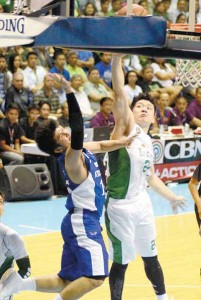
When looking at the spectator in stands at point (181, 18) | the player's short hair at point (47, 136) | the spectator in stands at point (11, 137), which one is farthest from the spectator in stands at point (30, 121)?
the player's short hair at point (47, 136)

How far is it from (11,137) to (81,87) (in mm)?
2351

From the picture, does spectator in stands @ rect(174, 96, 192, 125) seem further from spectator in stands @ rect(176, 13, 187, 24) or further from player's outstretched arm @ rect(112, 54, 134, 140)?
player's outstretched arm @ rect(112, 54, 134, 140)

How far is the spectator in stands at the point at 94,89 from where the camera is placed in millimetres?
16875

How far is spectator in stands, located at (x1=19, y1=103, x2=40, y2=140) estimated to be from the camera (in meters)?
14.9

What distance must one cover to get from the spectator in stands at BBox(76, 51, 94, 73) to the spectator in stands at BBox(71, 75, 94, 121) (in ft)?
3.39

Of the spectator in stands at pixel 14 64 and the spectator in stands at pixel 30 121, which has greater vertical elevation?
the spectator in stands at pixel 14 64

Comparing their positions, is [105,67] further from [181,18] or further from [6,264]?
[6,264]

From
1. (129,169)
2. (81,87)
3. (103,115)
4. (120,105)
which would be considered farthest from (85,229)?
(81,87)

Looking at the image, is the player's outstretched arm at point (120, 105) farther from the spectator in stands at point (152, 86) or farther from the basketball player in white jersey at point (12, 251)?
the spectator in stands at point (152, 86)

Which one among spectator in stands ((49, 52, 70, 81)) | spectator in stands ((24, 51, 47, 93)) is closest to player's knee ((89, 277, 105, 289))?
spectator in stands ((24, 51, 47, 93))

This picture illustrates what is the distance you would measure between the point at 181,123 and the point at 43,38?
1116cm

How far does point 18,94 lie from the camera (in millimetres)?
15477

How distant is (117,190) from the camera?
Result: 8.22 meters

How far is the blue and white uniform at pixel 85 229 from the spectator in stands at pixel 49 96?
323 inches
